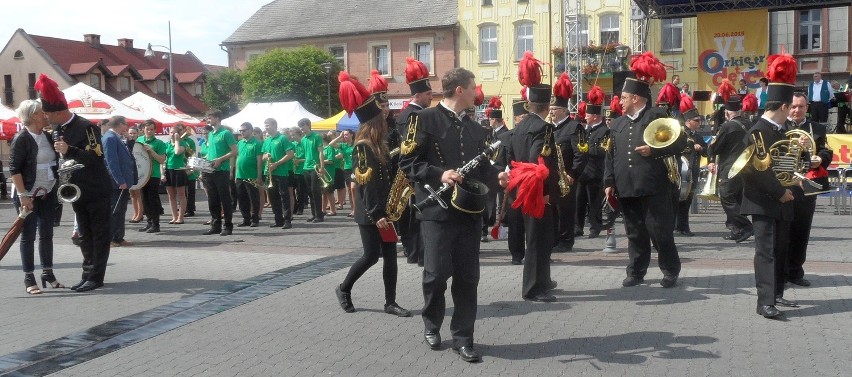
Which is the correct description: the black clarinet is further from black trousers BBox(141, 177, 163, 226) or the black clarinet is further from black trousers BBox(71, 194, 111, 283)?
black trousers BBox(141, 177, 163, 226)

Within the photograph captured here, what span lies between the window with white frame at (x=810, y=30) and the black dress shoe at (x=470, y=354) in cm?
3420

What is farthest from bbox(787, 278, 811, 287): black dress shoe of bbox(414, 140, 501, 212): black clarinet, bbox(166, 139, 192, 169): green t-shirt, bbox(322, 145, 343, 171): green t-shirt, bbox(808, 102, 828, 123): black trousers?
bbox(808, 102, 828, 123): black trousers

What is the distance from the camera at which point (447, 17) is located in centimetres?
4659

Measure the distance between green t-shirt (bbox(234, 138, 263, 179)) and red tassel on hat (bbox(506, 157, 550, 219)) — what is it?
8.58 m

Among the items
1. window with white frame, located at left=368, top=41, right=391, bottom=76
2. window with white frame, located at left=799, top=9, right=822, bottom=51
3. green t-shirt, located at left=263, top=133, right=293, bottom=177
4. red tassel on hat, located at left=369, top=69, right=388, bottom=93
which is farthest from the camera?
window with white frame, located at left=368, top=41, right=391, bottom=76

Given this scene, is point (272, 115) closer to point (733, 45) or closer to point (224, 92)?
point (733, 45)

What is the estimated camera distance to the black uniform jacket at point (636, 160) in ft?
27.0

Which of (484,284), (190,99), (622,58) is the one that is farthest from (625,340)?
(190,99)

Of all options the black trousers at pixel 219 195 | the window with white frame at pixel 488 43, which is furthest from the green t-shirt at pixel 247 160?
the window with white frame at pixel 488 43

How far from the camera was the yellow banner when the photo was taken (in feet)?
81.0

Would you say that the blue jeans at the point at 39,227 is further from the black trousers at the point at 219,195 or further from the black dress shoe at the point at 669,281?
the black dress shoe at the point at 669,281

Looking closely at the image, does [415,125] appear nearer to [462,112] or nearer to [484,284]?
[462,112]

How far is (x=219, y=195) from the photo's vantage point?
13.9 metres

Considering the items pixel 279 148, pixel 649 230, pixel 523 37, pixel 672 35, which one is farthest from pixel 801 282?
pixel 523 37
